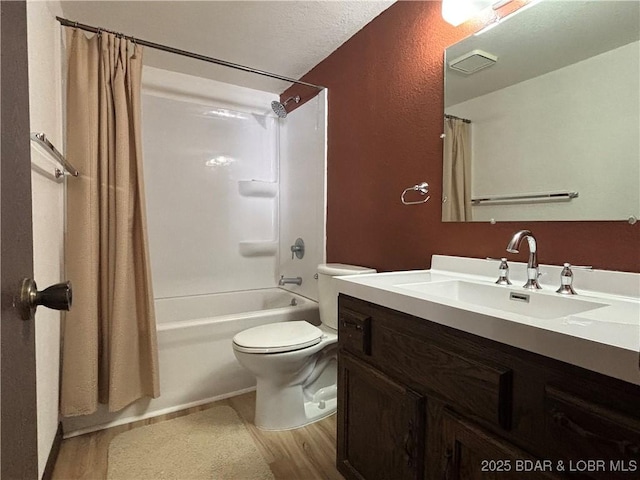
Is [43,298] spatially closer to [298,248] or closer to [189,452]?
[189,452]

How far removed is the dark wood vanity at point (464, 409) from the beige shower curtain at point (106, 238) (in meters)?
1.15

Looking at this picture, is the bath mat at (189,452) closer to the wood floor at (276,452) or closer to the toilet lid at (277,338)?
the wood floor at (276,452)

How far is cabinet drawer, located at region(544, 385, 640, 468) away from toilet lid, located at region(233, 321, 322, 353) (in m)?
1.14

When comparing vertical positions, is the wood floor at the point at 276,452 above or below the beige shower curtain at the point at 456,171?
below

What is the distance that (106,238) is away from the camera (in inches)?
67.3

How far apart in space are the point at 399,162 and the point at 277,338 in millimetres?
1088

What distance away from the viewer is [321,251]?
2383mm

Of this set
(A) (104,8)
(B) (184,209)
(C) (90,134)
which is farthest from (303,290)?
(A) (104,8)

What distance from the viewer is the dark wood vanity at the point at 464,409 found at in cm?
58

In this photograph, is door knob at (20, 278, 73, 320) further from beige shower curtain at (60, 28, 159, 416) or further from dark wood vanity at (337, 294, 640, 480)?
beige shower curtain at (60, 28, 159, 416)

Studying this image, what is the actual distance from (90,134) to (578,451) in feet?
6.94

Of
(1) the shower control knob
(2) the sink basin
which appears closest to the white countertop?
(2) the sink basin

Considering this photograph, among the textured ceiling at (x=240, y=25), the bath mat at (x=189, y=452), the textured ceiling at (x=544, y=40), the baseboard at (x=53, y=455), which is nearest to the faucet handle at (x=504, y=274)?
the textured ceiling at (x=544, y=40)

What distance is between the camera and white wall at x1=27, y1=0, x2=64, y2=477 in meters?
1.23
